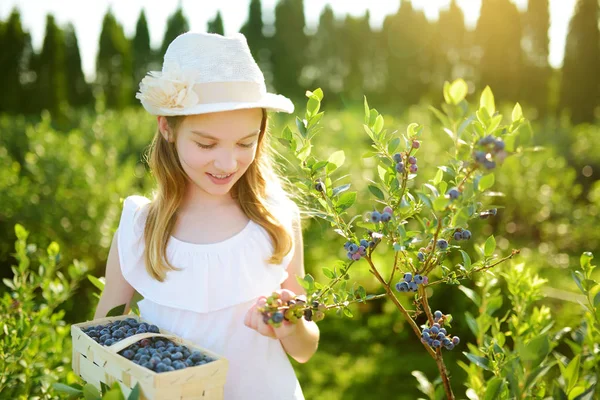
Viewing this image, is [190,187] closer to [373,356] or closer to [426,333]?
[426,333]

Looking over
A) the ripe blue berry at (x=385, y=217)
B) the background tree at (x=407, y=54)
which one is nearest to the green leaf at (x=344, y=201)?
the ripe blue berry at (x=385, y=217)

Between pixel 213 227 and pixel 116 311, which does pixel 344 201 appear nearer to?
pixel 213 227

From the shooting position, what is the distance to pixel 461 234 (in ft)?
4.24

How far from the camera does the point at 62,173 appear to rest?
5.66 meters

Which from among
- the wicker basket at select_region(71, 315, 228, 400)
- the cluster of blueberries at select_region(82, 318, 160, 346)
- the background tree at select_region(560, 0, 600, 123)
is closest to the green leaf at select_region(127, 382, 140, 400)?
the wicker basket at select_region(71, 315, 228, 400)

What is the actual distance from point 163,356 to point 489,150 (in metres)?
0.84

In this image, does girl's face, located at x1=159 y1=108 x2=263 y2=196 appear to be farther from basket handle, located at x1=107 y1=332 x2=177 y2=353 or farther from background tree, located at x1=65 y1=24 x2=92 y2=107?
background tree, located at x1=65 y1=24 x2=92 y2=107

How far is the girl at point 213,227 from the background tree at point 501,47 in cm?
1933

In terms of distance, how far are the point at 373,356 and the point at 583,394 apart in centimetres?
324

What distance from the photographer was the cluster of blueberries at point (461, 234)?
1.28m

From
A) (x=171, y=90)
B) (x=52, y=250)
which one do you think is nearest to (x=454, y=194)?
(x=171, y=90)

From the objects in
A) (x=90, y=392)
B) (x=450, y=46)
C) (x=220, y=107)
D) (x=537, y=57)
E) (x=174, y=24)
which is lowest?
(x=450, y=46)

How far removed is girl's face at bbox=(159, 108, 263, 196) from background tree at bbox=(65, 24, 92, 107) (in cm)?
2080

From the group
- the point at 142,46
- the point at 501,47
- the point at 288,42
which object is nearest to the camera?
the point at 501,47
